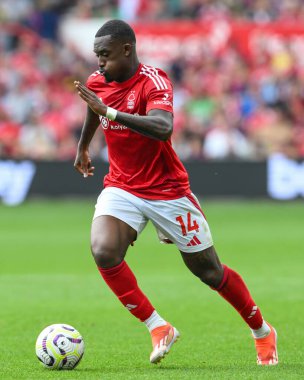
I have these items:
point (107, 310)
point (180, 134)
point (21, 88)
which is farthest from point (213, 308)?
point (21, 88)

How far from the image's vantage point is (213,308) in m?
10.3

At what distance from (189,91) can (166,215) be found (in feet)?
51.4

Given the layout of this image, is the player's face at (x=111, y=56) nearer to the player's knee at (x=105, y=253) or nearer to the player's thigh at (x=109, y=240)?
the player's thigh at (x=109, y=240)

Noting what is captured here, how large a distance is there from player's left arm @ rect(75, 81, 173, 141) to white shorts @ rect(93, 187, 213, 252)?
61 centimetres

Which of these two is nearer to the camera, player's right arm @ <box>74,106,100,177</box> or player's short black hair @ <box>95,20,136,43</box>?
player's short black hair @ <box>95,20,136,43</box>

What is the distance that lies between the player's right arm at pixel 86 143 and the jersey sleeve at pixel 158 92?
2.30 feet

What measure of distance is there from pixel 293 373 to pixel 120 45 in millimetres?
2431

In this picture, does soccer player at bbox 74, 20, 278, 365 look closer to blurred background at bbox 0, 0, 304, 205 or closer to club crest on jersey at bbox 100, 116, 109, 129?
club crest on jersey at bbox 100, 116, 109, 129

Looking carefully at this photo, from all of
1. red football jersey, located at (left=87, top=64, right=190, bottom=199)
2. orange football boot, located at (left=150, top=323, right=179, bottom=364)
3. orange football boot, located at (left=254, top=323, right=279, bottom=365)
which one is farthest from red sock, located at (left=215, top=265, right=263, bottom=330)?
red football jersey, located at (left=87, top=64, right=190, bottom=199)

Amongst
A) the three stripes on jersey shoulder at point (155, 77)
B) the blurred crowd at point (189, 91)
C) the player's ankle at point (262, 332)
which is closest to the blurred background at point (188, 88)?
the blurred crowd at point (189, 91)

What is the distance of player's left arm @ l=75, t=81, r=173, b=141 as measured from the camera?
265 inches

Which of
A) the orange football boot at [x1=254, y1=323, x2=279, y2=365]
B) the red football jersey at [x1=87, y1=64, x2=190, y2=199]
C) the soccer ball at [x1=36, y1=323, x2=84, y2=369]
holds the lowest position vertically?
the orange football boot at [x1=254, y1=323, x2=279, y2=365]

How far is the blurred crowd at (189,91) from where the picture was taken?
2175 centimetres

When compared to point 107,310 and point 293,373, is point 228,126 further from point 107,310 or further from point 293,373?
point 293,373
